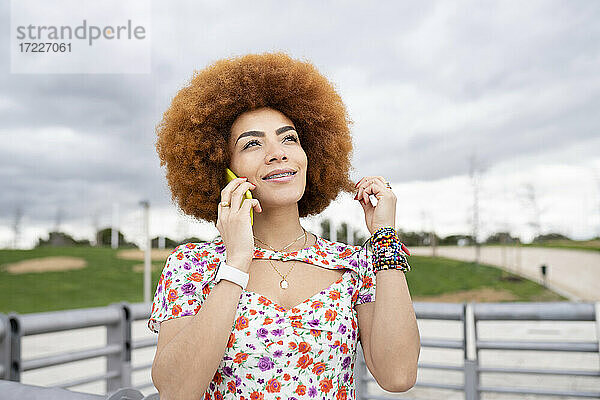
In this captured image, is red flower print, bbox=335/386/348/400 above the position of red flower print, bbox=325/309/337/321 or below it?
below

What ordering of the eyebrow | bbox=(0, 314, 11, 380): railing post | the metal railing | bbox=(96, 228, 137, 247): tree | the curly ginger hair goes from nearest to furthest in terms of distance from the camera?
the eyebrow → the curly ginger hair → bbox=(0, 314, 11, 380): railing post → the metal railing → bbox=(96, 228, 137, 247): tree

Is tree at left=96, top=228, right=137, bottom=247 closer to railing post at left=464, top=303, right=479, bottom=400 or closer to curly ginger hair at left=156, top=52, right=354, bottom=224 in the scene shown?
railing post at left=464, top=303, right=479, bottom=400

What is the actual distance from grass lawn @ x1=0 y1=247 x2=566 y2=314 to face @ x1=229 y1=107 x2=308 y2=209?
64.8 feet

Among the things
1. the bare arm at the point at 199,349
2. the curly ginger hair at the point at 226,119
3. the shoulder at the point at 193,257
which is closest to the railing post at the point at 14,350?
the curly ginger hair at the point at 226,119

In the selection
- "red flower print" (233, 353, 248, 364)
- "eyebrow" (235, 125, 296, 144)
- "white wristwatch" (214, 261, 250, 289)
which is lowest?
"red flower print" (233, 353, 248, 364)

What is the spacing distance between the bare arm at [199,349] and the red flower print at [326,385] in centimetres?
27

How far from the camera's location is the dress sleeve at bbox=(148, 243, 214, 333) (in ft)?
4.46

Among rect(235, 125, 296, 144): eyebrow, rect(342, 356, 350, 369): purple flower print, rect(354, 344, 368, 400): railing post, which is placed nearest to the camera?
rect(342, 356, 350, 369): purple flower print

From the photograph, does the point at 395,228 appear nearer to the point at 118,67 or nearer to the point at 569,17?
the point at 118,67

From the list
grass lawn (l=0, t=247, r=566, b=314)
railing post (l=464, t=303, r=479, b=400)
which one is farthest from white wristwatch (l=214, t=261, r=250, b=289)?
grass lawn (l=0, t=247, r=566, b=314)

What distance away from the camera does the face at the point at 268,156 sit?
4.88ft

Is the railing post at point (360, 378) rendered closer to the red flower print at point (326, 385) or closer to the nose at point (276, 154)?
the red flower print at point (326, 385)

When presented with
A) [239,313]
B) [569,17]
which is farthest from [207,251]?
[569,17]

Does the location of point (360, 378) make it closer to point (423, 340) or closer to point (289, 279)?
point (423, 340)
